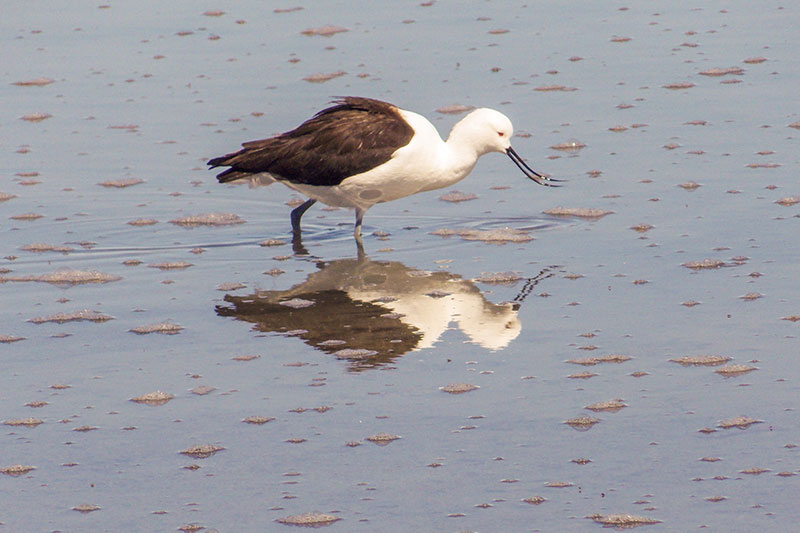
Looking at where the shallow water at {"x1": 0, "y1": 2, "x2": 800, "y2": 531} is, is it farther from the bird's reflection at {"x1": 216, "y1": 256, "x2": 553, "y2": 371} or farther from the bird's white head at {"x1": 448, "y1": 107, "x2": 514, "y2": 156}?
the bird's white head at {"x1": 448, "y1": 107, "x2": 514, "y2": 156}

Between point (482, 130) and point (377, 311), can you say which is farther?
point (482, 130)

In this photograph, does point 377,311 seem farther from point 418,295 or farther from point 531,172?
point 531,172

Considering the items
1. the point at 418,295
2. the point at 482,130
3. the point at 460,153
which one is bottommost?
the point at 418,295

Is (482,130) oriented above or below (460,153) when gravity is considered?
above

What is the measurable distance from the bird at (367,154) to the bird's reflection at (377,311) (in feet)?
2.70

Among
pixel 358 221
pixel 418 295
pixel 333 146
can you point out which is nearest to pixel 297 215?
pixel 358 221

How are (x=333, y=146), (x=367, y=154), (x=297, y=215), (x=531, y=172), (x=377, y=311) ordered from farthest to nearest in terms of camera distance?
(x=531, y=172), (x=297, y=215), (x=333, y=146), (x=367, y=154), (x=377, y=311)

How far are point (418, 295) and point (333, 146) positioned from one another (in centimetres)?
182

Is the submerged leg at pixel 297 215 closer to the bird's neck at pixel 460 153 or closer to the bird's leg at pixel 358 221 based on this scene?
the bird's leg at pixel 358 221

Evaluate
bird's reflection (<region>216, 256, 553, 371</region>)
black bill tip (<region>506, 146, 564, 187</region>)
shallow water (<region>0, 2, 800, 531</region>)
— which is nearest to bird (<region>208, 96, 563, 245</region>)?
black bill tip (<region>506, 146, 564, 187</region>)

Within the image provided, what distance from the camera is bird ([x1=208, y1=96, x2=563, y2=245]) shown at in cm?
996

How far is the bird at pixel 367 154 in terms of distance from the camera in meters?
9.96

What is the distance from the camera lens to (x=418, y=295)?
8.71m

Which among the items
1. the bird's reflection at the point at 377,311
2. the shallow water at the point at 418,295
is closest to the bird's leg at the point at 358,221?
the shallow water at the point at 418,295
